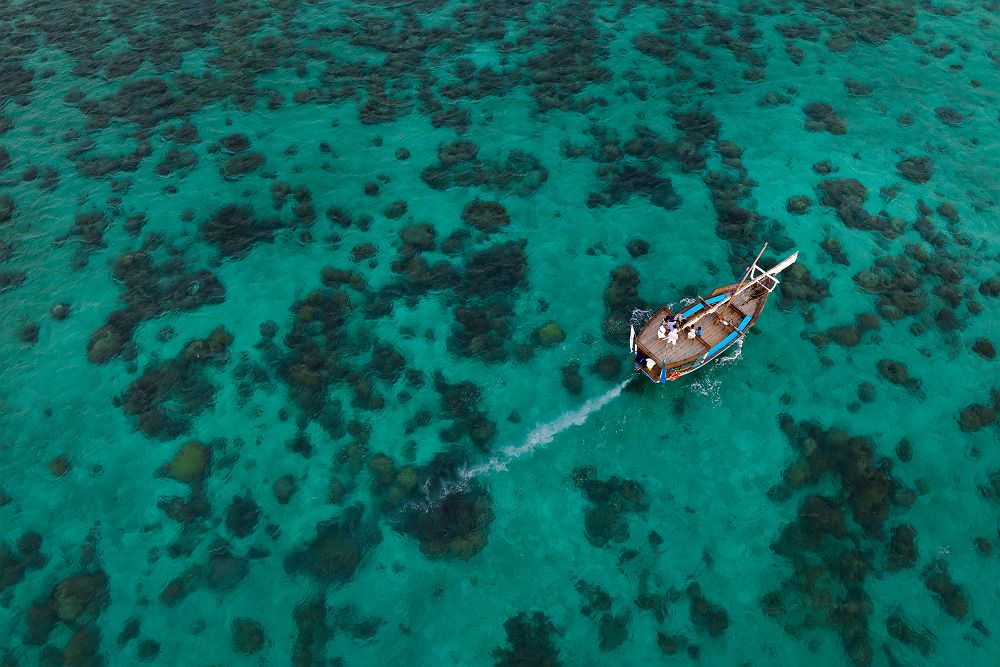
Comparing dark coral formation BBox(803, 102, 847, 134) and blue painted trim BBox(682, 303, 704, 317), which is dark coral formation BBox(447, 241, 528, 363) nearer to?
blue painted trim BBox(682, 303, 704, 317)

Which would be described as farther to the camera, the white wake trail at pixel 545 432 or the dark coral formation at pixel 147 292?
the dark coral formation at pixel 147 292

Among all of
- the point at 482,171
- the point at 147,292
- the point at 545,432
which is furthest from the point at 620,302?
the point at 147,292

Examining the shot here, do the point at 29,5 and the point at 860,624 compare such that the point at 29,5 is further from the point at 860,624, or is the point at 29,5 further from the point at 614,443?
the point at 860,624

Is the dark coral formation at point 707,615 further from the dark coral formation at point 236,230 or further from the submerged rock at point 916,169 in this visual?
the submerged rock at point 916,169

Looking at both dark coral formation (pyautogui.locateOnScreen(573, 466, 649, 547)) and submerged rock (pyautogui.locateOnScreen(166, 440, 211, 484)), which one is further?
submerged rock (pyautogui.locateOnScreen(166, 440, 211, 484))

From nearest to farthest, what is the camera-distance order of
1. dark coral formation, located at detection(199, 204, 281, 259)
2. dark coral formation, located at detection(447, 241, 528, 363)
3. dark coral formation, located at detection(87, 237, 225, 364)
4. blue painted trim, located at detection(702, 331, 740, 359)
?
blue painted trim, located at detection(702, 331, 740, 359), dark coral formation, located at detection(447, 241, 528, 363), dark coral formation, located at detection(87, 237, 225, 364), dark coral formation, located at detection(199, 204, 281, 259)

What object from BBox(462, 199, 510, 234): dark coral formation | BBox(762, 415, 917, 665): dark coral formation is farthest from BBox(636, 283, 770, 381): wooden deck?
BBox(462, 199, 510, 234): dark coral formation

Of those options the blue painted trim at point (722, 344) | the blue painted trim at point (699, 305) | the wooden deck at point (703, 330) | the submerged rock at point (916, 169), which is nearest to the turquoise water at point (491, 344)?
the submerged rock at point (916, 169)

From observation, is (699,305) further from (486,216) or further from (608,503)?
(486,216)
